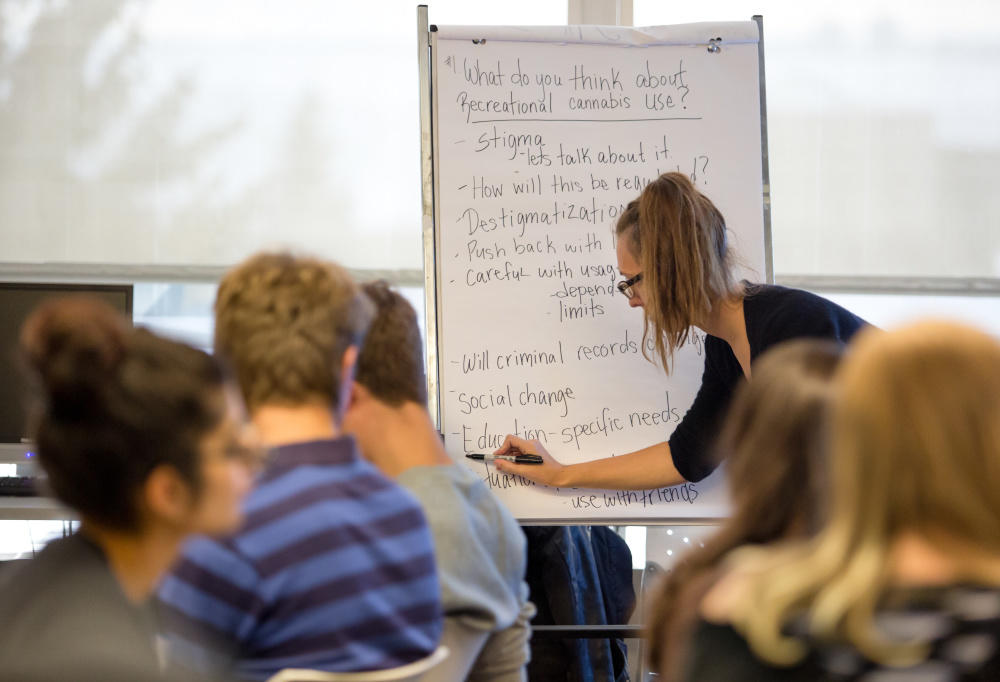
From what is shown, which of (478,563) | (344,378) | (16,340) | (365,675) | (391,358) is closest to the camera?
(365,675)

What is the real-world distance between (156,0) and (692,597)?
10.4 feet

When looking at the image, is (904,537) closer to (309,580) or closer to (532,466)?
(309,580)

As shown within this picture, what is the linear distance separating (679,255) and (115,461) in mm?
1577

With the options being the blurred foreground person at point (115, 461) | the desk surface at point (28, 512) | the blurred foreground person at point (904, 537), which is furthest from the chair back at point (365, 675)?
the desk surface at point (28, 512)

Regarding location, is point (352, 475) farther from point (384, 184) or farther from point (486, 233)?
point (384, 184)

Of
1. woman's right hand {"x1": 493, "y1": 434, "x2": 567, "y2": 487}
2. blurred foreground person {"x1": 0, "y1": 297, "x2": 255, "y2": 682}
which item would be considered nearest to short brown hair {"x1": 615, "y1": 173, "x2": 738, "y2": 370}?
woman's right hand {"x1": 493, "y1": 434, "x2": 567, "y2": 487}

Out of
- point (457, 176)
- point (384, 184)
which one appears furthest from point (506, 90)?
point (384, 184)

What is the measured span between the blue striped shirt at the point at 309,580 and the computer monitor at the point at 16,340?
1831 mm

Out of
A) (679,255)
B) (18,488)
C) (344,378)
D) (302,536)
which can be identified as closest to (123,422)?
(302,536)

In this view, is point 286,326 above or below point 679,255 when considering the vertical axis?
below

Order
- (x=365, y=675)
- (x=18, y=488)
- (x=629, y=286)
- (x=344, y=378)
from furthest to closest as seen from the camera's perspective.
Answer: (x=18, y=488) → (x=629, y=286) → (x=344, y=378) → (x=365, y=675)

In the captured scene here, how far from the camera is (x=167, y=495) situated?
0.99 meters

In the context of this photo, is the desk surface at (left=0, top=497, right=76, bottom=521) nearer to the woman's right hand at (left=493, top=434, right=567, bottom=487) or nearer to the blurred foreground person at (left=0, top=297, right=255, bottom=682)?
the woman's right hand at (left=493, top=434, right=567, bottom=487)

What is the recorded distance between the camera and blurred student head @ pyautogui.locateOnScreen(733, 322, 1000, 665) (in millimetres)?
922
